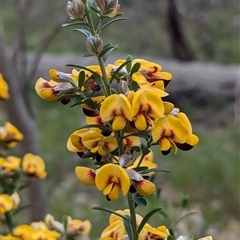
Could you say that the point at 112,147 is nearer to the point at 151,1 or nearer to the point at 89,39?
the point at 89,39

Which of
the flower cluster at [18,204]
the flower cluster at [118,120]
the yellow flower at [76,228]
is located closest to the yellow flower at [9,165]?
the flower cluster at [18,204]

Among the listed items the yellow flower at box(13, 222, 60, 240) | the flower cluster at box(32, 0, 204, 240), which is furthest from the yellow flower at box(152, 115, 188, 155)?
the yellow flower at box(13, 222, 60, 240)

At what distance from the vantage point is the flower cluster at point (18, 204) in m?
0.88

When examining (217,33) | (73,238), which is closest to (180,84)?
(217,33)

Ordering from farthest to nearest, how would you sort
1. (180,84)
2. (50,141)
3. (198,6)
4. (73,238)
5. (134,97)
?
(198,6) < (180,84) < (50,141) < (73,238) < (134,97)

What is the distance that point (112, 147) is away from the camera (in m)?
0.65

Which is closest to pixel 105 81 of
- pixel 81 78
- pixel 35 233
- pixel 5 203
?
pixel 81 78

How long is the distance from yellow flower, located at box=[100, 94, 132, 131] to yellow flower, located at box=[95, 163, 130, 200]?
0.14 ft

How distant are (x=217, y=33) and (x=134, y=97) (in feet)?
16.8

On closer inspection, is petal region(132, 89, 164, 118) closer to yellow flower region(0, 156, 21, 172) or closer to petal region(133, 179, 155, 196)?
petal region(133, 179, 155, 196)

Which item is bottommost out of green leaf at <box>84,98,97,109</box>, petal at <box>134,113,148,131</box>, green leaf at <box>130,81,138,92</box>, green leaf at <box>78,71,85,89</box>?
petal at <box>134,113,148,131</box>

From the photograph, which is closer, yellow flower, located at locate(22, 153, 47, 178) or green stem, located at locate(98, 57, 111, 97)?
green stem, located at locate(98, 57, 111, 97)

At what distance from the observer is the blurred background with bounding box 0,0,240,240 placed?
7.46 feet

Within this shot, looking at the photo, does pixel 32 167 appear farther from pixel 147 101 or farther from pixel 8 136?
pixel 147 101
